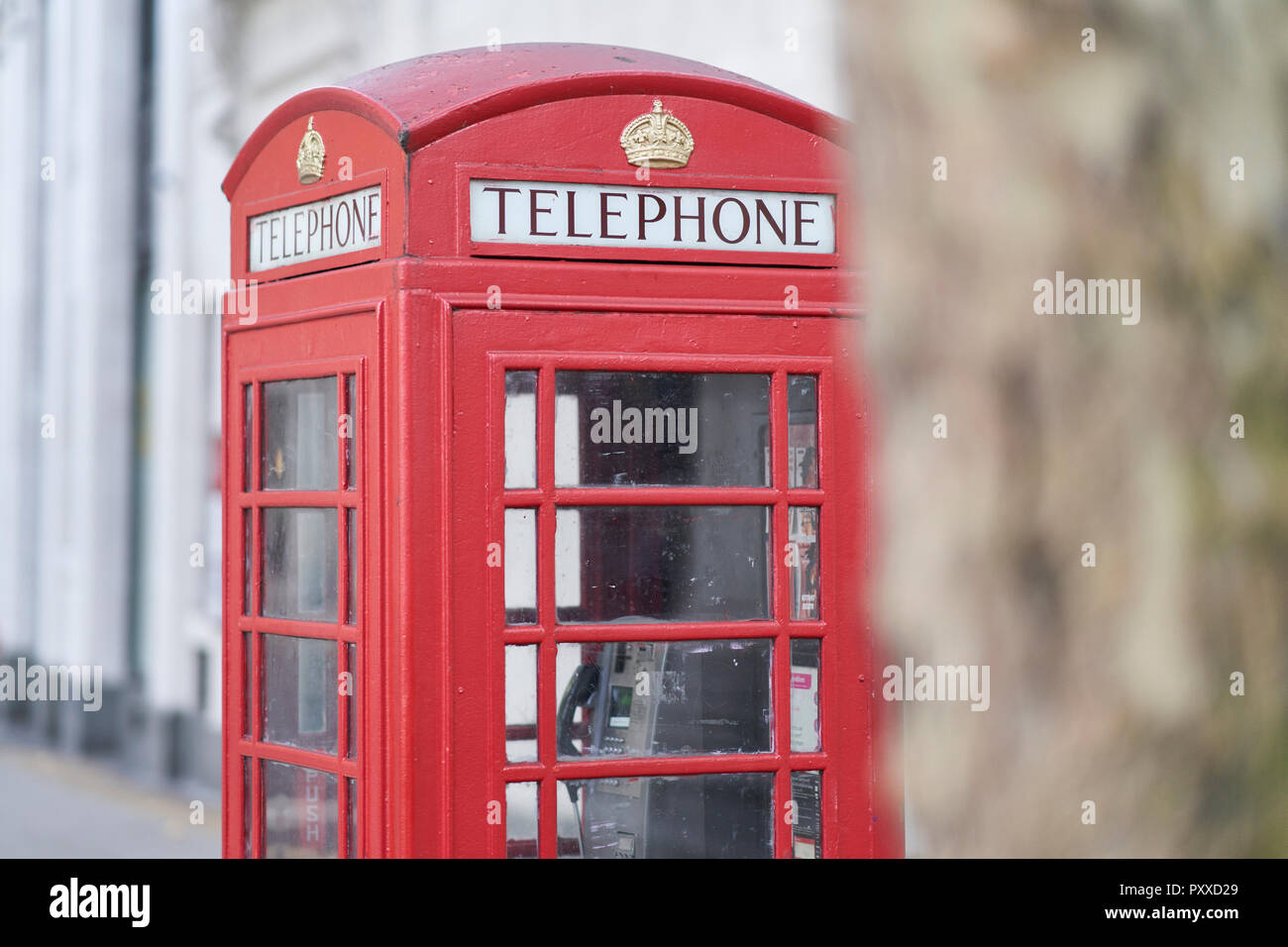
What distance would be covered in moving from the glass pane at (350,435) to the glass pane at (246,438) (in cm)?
43

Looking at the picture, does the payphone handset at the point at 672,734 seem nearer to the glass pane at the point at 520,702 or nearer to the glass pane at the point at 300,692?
the glass pane at the point at 520,702

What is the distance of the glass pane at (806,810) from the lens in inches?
118

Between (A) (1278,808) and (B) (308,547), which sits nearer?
(A) (1278,808)

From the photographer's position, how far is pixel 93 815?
311 inches

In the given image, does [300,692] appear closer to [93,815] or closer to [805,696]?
[805,696]

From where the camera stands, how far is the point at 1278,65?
1.09 metres

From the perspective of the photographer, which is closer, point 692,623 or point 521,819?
point 521,819

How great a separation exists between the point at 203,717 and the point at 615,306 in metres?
6.17

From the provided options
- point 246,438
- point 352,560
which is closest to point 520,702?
point 352,560

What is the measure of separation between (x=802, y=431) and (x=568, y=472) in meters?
0.51

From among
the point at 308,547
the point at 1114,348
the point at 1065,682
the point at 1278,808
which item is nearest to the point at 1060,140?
the point at 1114,348

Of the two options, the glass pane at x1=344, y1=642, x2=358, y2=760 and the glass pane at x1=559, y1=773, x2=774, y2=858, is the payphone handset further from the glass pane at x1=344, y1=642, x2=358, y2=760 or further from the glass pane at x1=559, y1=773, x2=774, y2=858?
the glass pane at x1=344, y1=642, x2=358, y2=760

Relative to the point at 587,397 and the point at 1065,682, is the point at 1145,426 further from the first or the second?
the point at 587,397

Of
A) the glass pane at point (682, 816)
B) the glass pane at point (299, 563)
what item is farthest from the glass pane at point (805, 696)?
the glass pane at point (299, 563)
